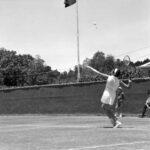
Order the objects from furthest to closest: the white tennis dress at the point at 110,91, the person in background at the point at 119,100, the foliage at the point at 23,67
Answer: the foliage at the point at 23,67 < the person in background at the point at 119,100 < the white tennis dress at the point at 110,91

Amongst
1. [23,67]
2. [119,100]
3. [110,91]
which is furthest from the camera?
[23,67]

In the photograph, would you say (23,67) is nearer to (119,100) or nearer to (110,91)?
(119,100)

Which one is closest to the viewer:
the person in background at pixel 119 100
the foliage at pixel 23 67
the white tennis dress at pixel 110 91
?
the white tennis dress at pixel 110 91

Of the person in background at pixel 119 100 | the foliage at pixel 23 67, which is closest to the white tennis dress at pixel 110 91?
the person in background at pixel 119 100

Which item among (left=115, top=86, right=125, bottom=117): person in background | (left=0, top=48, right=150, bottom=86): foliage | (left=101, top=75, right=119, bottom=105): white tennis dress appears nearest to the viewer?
(left=101, top=75, right=119, bottom=105): white tennis dress

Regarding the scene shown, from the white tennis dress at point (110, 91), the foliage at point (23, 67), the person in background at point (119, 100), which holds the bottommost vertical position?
the person in background at point (119, 100)

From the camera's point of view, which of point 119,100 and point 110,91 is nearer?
point 110,91

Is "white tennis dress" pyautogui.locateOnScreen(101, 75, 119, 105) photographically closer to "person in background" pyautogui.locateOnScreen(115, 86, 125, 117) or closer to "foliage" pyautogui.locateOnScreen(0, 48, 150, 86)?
"person in background" pyautogui.locateOnScreen(115, 86, 125, 117)

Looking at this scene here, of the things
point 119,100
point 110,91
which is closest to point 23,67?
point 119,100

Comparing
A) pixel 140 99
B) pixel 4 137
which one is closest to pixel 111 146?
pixel 4 137

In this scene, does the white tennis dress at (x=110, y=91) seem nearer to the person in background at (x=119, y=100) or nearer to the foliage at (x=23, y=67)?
the person in background at (x=119, y=100)

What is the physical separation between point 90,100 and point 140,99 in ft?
13.0

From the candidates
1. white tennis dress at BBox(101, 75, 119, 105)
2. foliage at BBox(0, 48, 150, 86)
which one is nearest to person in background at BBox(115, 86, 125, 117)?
white tennis dress at BBox(101, 75, 119, 105)

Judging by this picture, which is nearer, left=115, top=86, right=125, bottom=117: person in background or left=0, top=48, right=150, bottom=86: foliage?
left=115, top=86, right=125, bottom=117: person in background
